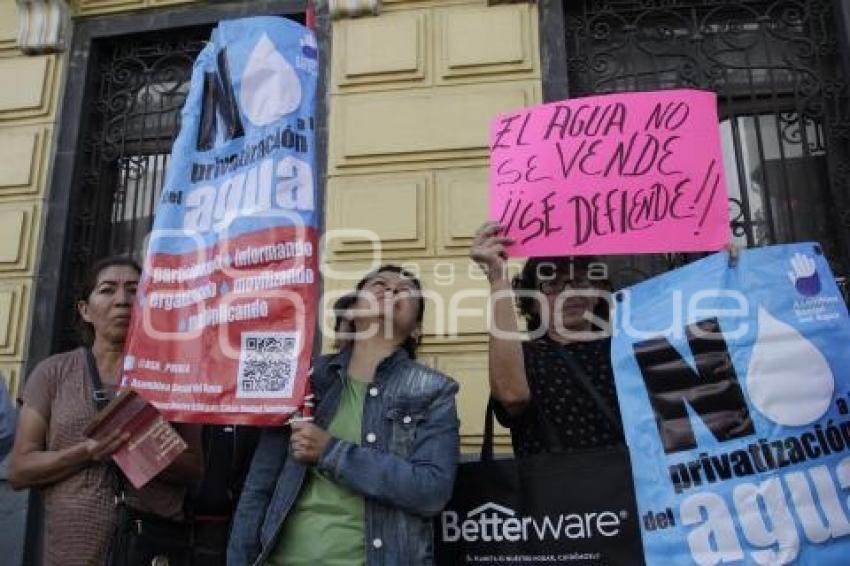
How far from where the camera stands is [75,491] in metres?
2.45

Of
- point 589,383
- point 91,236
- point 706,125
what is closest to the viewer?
point 589,383

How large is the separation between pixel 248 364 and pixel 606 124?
139cm

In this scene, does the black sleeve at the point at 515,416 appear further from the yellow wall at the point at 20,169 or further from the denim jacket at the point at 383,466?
the yellow wall at the point at 20,169

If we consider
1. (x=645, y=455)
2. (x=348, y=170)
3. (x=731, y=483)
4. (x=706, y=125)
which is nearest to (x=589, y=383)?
(x=645, y=455)

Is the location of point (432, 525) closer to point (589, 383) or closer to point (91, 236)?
point (589, 383)

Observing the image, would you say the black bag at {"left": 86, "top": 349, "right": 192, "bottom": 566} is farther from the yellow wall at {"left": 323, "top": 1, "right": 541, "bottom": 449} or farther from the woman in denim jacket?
the yellow wall at {"left": 323, "top": 1, "right": 541, "bottom": 449}

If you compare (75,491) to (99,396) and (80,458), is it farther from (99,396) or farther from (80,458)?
(99,396)

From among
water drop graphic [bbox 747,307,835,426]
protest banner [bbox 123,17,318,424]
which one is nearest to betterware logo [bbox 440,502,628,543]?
water drop graphic [bbox 747,307,835,426]

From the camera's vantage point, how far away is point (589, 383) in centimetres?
230

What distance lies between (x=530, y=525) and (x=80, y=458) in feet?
4.67

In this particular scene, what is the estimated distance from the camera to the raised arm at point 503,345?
88.5 inches

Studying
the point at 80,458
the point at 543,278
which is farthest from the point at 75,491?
the point at 543,278

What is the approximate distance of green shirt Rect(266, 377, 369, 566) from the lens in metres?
2.12

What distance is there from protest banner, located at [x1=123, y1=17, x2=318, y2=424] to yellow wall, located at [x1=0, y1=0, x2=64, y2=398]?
10.4 feet
